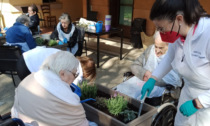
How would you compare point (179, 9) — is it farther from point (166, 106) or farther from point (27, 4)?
point (27, 4)

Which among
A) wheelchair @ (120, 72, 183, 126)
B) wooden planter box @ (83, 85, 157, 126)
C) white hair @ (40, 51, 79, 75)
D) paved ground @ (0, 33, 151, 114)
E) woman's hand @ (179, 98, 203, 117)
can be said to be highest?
white hair @ (40, 51, 79, 75)

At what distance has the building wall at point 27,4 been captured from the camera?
770 cm

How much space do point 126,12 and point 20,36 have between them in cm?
405

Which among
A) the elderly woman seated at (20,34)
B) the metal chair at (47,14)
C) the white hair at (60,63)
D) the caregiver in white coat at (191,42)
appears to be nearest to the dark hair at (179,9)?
the caregiver in white coat at (191,42)

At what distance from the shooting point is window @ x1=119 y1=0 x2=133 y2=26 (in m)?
6.21

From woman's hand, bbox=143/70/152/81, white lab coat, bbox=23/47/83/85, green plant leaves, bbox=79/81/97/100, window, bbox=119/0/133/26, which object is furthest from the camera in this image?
window, bbox=119/0/133/26

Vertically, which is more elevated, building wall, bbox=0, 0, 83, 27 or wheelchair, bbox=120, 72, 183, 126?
building wall, bbox=0, 0, 83, 27

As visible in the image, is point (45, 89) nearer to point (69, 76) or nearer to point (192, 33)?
point (69, 76)

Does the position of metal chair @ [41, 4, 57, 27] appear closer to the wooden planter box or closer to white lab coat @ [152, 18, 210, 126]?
the wooden planter box

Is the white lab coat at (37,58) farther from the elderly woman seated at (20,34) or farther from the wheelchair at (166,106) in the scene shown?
the elderly woman seated at (20,34)

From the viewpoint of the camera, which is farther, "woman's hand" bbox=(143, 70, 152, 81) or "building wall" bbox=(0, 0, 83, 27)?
"building wall" bbox=(0, 0, 83, 27)

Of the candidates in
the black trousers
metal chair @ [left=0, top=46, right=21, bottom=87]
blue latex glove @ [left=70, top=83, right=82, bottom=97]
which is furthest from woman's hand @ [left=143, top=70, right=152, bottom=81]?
metal chair @ [left=0, top=46, right=21, bottom=87]

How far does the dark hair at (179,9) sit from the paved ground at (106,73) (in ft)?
8.24

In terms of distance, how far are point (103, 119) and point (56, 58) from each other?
547 millimetres
